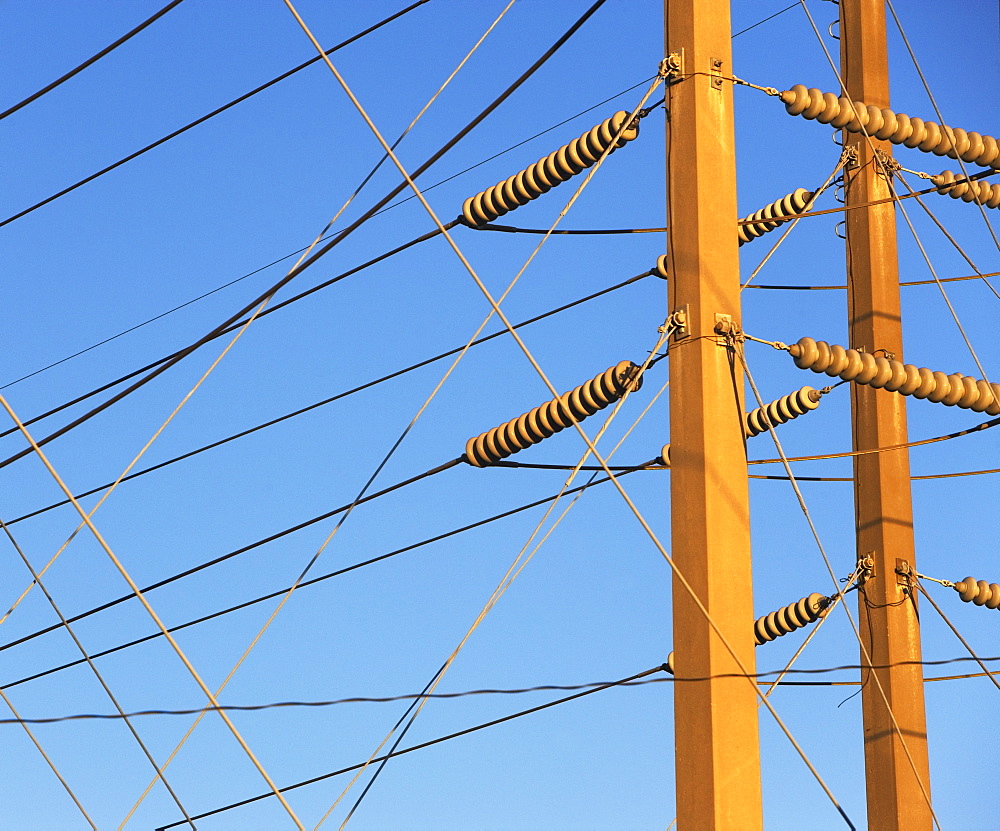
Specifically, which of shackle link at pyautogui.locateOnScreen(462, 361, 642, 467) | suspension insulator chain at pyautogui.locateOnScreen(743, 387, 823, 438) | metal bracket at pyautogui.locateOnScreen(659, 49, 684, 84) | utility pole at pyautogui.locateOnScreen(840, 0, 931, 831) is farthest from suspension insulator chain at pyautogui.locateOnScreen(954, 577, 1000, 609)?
metal bracket at pyautogui.locateOnScreen(659, 49, 684, 84)

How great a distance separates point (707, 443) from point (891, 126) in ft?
10.2

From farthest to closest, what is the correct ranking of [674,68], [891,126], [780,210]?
[780,210] → [891,126] → [674,68]

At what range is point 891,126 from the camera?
941 cm

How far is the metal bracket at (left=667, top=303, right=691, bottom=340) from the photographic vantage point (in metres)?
7.61

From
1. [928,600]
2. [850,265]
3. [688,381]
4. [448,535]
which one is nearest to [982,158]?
[850,265]

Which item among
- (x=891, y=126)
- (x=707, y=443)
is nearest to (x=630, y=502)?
(x=707, y=443)

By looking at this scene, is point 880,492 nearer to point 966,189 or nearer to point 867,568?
point 867,568

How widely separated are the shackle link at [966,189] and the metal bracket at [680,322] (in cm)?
342

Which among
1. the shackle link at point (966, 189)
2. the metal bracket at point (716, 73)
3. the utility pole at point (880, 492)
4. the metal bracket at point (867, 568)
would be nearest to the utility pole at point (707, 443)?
the metal bracket at point (716, 73)

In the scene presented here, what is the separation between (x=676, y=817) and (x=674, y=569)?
111 cm

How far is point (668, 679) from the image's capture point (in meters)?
7.69

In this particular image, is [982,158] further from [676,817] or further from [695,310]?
[676,817]

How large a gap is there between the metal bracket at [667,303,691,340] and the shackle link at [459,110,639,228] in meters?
1.15

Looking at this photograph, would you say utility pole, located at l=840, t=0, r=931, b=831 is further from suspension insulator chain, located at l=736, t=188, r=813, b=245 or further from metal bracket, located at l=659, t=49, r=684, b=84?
metal bracket, located at l=659, t=49, r=684, b=84
